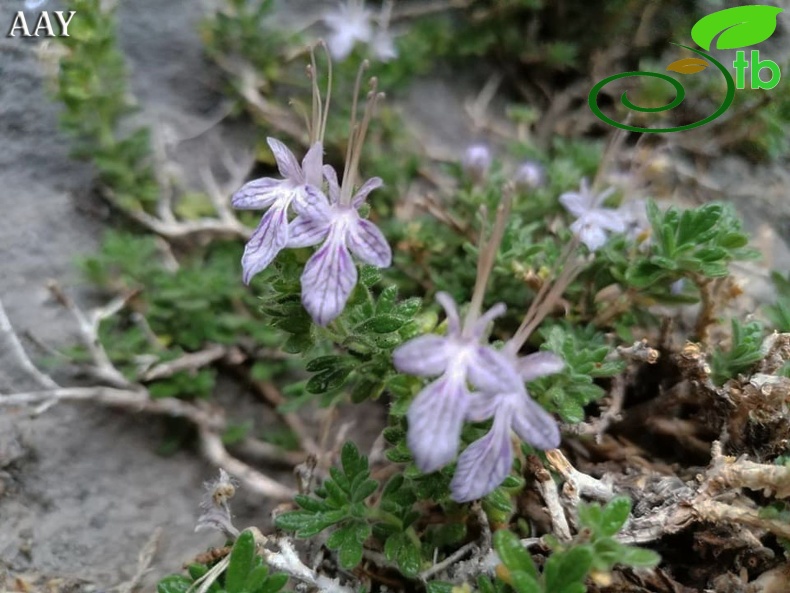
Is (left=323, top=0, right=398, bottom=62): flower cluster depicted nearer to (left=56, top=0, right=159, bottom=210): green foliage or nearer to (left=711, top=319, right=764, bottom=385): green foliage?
(left=56, top=0, right=159, bottom=210): green foliage

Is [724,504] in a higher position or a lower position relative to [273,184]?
lower

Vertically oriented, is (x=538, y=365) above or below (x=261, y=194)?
below

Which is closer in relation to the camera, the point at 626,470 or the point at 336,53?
the point at 626,470

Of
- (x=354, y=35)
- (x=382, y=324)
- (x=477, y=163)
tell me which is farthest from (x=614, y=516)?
(x=354, y=35)

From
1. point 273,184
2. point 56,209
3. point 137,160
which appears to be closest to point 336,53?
point 137,160

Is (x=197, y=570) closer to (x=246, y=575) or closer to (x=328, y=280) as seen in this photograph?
(x=246, y=575)

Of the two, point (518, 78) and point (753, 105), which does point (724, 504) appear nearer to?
point (753, 105)

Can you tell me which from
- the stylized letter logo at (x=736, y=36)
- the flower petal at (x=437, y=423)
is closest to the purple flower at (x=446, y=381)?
the flower petal at (x=437, y=423)
